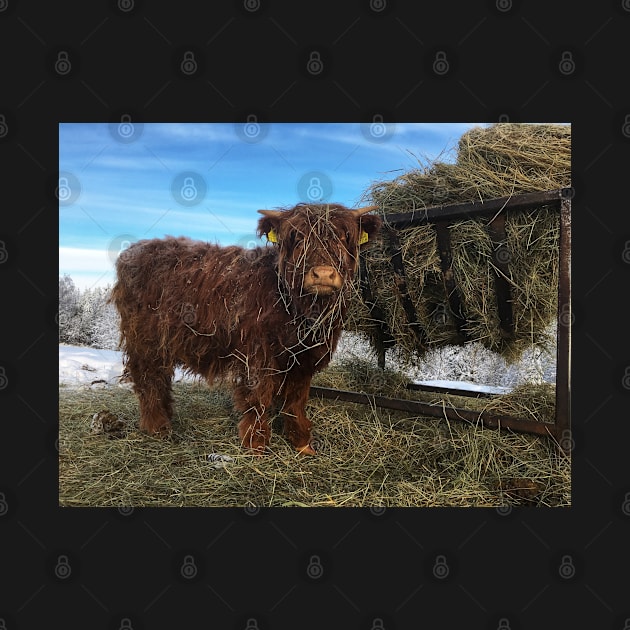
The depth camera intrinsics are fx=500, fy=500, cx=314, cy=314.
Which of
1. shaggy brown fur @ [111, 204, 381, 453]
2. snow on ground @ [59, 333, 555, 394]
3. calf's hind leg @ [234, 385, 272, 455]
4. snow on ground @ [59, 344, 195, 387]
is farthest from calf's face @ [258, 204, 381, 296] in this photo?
snow on ground @ [59, 344, 195, 387]

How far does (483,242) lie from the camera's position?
4.38 metres

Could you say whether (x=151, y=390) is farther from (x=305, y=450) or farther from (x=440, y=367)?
(x=440, y=367)

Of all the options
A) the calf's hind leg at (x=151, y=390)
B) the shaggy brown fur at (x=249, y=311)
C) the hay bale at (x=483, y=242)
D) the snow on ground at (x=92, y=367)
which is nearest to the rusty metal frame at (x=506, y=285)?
the hay bale at (x=483, y=242)

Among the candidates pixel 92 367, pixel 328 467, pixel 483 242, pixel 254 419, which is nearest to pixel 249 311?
pixel 254 419

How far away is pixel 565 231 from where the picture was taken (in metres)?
3.90

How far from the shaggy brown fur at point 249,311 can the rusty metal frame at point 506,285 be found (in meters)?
0.71

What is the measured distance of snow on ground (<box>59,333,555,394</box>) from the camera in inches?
218

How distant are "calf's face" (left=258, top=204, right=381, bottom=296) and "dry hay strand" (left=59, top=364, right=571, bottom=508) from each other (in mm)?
1596

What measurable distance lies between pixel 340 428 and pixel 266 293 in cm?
180

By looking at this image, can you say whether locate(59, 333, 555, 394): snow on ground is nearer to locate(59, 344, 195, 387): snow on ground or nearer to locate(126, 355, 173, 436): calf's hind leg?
locate(59, 344, 195, 387): snow on ground

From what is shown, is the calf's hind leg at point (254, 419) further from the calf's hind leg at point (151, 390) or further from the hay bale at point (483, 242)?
the hay bale at point (483, 242)

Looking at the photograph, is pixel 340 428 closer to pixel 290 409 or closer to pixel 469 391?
pixel 290 409

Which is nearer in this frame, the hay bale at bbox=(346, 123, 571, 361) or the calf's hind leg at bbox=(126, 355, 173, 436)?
the hay bale at bbox=(346, 123, 571, 361)
